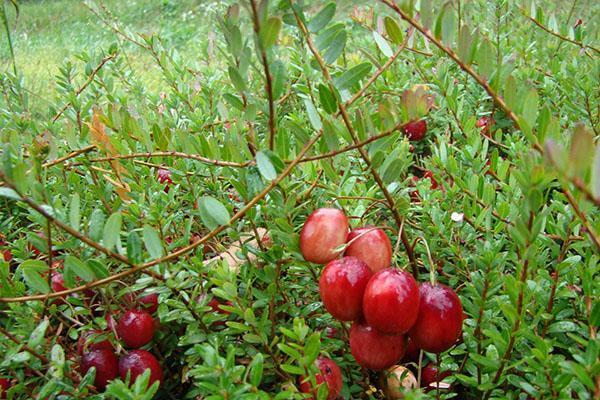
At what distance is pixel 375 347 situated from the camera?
66cm

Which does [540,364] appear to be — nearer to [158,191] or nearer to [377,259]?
[377,259]

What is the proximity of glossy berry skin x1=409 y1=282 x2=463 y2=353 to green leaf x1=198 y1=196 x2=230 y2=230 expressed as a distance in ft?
0.83

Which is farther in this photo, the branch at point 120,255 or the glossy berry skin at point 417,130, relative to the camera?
the glossy berry skin at point 417,130

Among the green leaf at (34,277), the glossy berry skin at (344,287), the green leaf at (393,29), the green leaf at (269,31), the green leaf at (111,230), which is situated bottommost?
the glossy berry skin at (344,287)

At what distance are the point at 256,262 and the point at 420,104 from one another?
1.17 ft

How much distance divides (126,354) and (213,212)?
247mm

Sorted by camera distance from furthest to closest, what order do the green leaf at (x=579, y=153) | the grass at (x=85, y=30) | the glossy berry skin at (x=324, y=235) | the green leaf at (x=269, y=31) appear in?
the grass at (x=85, y=30) < the glossy berry skin at (x=324, y=235) < the green leaf at (x=269, y=31) < the green leaf at (x=579, y=153)

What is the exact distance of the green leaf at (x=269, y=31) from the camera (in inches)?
23.6

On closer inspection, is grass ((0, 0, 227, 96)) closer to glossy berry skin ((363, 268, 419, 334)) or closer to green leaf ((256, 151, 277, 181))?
green leaf ((256, 151, 277, 181))

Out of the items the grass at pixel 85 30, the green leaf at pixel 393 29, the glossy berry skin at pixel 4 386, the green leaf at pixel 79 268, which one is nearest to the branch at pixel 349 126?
the green leaf at pixel 393 29

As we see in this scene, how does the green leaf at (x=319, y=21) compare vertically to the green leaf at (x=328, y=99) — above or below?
above

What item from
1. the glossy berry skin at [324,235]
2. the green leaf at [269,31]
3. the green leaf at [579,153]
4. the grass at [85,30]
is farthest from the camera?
the grass at [85,30]

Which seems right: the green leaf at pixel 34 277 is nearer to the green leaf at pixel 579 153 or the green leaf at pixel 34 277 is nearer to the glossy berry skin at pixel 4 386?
the glossy berry skin at pixel 4 386

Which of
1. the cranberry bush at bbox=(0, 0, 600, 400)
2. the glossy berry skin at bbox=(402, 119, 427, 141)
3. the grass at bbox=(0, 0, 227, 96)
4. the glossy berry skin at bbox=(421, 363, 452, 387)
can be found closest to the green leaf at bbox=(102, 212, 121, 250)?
the cranberry bush at bbox=(0, 0, 600, 400)
